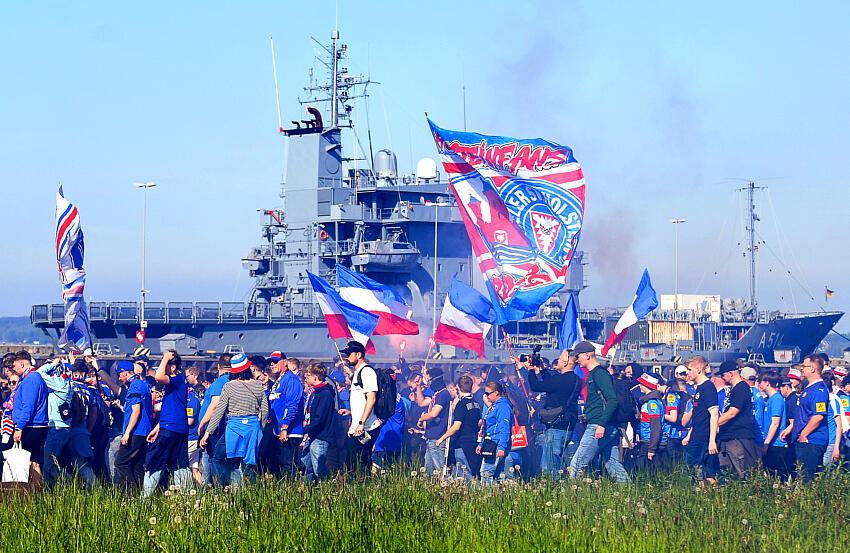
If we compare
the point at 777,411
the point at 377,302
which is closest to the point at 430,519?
the point at 777,411

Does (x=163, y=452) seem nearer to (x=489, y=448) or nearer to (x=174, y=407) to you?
(x=174, y=407)

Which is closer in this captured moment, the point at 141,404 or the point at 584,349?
the point at 141,404

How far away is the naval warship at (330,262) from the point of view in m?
41.2

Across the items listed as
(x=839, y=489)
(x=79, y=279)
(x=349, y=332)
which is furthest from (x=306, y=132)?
(x=839, y=489)

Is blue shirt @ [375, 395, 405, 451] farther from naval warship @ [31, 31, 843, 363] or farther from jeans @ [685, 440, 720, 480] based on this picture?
A: naval warship @ [31, 31, 843, 363]

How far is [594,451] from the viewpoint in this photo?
1228 cm

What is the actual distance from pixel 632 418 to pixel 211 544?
21.5 feet

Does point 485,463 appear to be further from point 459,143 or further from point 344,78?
point 344,78

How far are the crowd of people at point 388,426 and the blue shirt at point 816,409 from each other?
0.02 m

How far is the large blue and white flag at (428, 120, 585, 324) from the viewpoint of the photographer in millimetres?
16844

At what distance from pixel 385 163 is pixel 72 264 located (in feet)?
87.9

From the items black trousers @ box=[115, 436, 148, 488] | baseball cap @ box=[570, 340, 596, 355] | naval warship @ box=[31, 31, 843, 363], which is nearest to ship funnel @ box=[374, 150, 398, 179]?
naval warship @ box=[31, 31, 843, 363]

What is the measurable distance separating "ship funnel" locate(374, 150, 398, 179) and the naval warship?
0.15ft

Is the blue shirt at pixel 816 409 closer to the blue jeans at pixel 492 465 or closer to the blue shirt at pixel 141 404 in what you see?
the blue jeans at pixel 492 465
